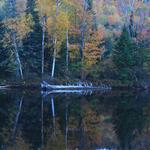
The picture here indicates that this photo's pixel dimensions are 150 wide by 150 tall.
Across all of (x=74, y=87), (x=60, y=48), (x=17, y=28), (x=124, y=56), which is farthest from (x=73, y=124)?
(x=124, y=56)

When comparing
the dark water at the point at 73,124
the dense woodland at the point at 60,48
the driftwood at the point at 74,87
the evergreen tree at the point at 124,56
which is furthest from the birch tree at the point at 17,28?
the dark water at the point at 73,124

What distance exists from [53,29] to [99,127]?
24.6 m

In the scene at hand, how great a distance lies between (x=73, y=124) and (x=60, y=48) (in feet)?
84.8

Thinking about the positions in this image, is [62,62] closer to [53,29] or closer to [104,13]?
[53,29]

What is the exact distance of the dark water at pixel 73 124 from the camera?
52.2 feet

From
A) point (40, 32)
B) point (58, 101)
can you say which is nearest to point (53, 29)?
point (40, 32)

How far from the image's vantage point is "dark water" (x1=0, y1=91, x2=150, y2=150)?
15.9m

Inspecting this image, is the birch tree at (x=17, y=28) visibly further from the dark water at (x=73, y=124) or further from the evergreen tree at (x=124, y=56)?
the dark water at (x=73, y=124)

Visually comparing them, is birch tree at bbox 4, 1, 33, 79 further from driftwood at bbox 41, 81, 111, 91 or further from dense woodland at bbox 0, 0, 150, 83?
driftwood at bbox 41, 81, 111, 91

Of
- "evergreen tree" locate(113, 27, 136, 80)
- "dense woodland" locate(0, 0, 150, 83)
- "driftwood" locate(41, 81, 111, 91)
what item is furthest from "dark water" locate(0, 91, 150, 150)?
"evergreen tree" locate(113, 27, 136, 80)

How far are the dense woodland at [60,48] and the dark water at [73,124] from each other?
502 inches

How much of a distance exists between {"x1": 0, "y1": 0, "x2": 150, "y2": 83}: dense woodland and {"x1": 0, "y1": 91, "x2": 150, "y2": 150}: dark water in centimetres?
1276

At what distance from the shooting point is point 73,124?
20.8 metres

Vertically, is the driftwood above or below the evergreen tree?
below
